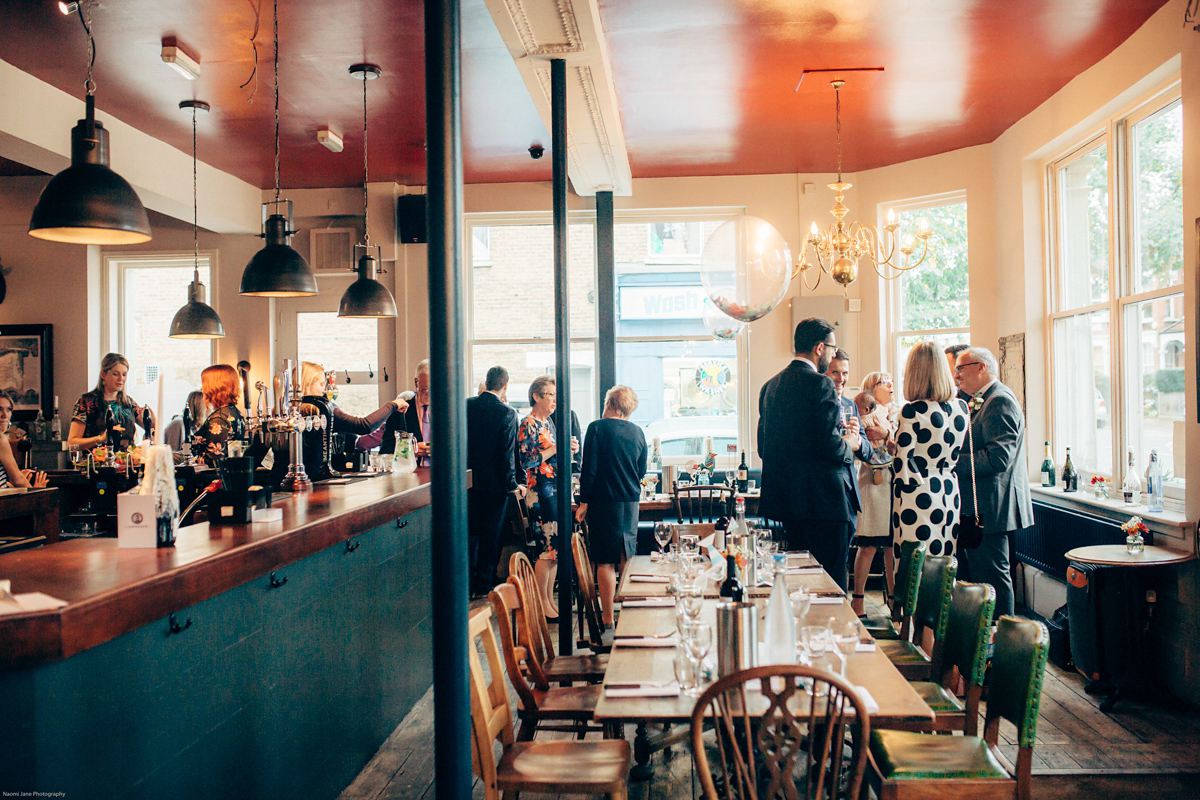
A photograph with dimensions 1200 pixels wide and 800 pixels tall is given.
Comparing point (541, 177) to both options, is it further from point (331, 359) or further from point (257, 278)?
point (257, 278)

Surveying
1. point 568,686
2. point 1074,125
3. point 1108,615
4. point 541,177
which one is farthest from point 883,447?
point 541,177

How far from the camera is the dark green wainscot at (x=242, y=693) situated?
5.68 feet

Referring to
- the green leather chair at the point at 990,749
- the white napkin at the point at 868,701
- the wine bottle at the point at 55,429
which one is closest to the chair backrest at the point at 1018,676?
the green leather chair at the point at 990,749

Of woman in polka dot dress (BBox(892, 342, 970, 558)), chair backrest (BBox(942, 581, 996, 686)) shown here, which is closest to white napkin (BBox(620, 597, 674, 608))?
chair backrest (BBox(942, 581, 996, 686))

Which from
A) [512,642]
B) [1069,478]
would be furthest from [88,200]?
[1069,478]

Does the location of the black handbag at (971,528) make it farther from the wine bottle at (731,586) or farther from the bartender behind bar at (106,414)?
the bartender behind bar at (106,414)

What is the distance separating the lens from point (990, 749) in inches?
95.5

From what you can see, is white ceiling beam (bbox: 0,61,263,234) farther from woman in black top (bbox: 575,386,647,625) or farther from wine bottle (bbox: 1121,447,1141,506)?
wine bottle (bbox: 1121,447,1141,506)

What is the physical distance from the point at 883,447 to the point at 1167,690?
216 cm

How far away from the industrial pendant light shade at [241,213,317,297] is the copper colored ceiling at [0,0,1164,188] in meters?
1.11

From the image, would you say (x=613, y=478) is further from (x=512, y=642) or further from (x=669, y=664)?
(x=669, y=664)

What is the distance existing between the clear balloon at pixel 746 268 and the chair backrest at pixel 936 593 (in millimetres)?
1359

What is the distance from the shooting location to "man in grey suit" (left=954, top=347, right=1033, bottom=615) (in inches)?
172

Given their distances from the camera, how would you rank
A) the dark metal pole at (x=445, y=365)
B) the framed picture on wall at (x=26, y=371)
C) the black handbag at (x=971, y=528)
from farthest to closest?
the framed picture on wall at (x=26, y=371), the black handbag at (x=971, y=528), the dark metal pole at (x=445, y=365)
